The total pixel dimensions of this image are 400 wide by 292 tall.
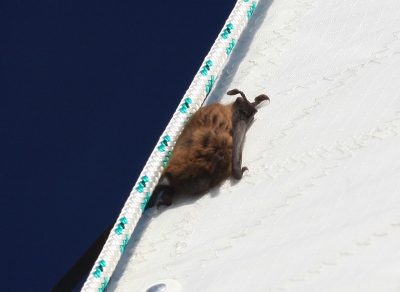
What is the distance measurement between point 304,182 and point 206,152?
1.06 feet

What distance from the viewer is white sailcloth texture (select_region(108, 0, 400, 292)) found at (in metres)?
1.44

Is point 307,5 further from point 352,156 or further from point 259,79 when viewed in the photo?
point 352,156

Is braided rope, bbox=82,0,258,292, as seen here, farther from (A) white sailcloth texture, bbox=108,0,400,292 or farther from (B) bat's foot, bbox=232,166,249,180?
(B) bat's foot, bbox=232,166,249,180

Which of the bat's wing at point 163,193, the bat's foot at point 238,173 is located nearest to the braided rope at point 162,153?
the bat's wing at point 163,193

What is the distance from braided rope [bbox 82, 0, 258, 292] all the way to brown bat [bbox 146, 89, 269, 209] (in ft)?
0.07

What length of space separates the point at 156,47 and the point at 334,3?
1.17 m

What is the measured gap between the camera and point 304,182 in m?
1.68

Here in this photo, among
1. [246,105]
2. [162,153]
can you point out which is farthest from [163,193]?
[246,105]

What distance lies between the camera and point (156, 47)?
10.7 feet

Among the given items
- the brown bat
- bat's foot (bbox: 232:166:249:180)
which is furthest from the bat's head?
bat's foot (bbox: 232:166:249:180)

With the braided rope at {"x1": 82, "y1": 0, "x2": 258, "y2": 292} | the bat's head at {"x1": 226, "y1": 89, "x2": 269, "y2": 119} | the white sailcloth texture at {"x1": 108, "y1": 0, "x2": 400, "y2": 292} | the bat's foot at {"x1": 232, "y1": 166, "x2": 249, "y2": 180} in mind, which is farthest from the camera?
the bat's head at {"x1": 226, "y1": 89, "x2": 269, "y2": 119}

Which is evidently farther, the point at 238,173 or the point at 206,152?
the point at 206,152

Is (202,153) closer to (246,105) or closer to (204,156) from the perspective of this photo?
(204,156)

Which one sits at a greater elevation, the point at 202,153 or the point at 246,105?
the point at 246,105
